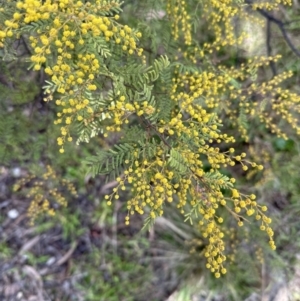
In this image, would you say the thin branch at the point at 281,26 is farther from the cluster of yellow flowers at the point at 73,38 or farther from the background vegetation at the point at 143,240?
the cluster of yellow flowers at the point at 73,38

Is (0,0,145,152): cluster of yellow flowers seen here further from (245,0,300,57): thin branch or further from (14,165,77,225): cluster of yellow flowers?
(245,0,300,57): thin branch

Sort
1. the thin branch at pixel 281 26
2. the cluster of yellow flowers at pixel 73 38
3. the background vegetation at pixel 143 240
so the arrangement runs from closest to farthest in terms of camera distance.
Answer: the cluster of yellow flowers at pixel 73 38
the thin branch at pixel 281 26
the background vegetation at pixel 143 240

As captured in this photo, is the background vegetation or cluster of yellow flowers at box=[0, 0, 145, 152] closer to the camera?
cluster of yellow flowers at box=[0, 0, 145, 152]

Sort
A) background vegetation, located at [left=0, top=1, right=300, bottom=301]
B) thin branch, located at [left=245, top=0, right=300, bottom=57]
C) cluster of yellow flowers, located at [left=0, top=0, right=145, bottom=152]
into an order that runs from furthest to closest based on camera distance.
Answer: background vegetation, located at [left=0, top=1, right=300, bottom=301], thin branch, located at [left=245, top=0, right=300, bottom=57], cluster of yellow flowers, located at [left=0, top=0, right=145, bottom=152]

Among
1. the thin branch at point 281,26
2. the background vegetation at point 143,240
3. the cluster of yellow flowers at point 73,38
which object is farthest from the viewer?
the background vegetation at point 143,240

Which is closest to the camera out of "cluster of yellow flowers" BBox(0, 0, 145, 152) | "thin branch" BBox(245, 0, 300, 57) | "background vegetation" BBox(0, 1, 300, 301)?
"cluster of yellow flowers" BBox(0, 0, 145, 152)

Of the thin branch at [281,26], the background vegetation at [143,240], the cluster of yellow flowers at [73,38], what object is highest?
the thin branch at [281,26]

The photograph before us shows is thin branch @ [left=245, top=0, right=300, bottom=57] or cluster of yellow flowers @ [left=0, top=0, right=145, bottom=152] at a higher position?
thin branch @ [left=245, top=0, right=300, bottom=57]

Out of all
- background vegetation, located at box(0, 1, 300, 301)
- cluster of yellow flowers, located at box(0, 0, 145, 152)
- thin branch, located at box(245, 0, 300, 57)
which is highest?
thin branch, located at box(245, 0, 300, 57)

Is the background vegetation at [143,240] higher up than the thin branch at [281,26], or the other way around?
the thin branch at [281,26]

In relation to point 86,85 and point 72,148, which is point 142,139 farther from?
point 72,148

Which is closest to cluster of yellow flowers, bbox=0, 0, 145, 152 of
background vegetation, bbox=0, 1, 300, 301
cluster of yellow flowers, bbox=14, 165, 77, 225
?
cluster of yellow flowers, bbox=14, 165, 77, 225

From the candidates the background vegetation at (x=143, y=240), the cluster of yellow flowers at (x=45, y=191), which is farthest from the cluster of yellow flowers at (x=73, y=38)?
the background vegetation at (x=143, y=240)

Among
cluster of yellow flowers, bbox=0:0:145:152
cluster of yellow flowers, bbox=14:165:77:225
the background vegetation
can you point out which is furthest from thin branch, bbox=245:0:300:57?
cluster of yellow flowers, bbox=14:165:77:225
